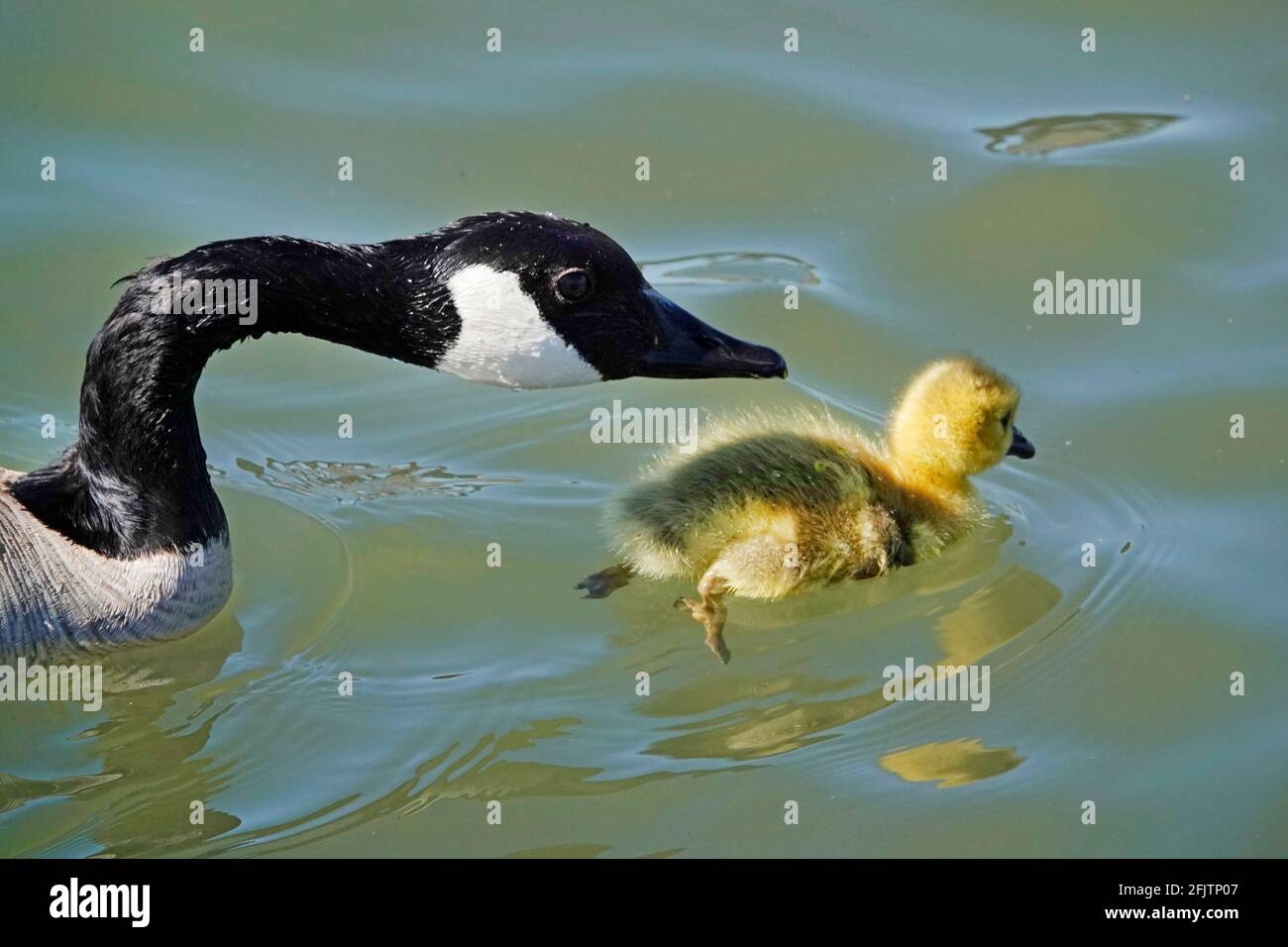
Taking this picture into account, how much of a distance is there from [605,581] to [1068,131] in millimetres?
3900

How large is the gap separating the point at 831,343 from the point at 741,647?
2020 millimetres

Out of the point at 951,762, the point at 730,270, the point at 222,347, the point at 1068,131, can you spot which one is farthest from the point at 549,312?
the point at 1068,131

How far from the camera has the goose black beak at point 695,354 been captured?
514 centimetres

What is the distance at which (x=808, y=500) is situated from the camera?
18.3 ft

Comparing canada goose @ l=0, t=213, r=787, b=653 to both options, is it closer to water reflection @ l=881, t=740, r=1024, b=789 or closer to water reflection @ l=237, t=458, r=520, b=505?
water reflection @ l=237, t=458, r=520, b=505

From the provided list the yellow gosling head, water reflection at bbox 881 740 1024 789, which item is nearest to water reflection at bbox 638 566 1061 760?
water reflection at bbox 881 740 1024 789

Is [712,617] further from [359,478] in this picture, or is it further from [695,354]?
[359,478]

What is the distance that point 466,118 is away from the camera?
819 cm

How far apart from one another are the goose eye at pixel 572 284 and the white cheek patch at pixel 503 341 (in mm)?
95

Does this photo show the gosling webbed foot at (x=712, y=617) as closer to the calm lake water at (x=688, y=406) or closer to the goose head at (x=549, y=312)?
the calm lake water at (x=688, y=406)

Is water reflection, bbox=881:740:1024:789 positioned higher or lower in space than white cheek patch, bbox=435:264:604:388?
lower

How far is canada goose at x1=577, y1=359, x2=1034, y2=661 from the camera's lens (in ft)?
18.1
